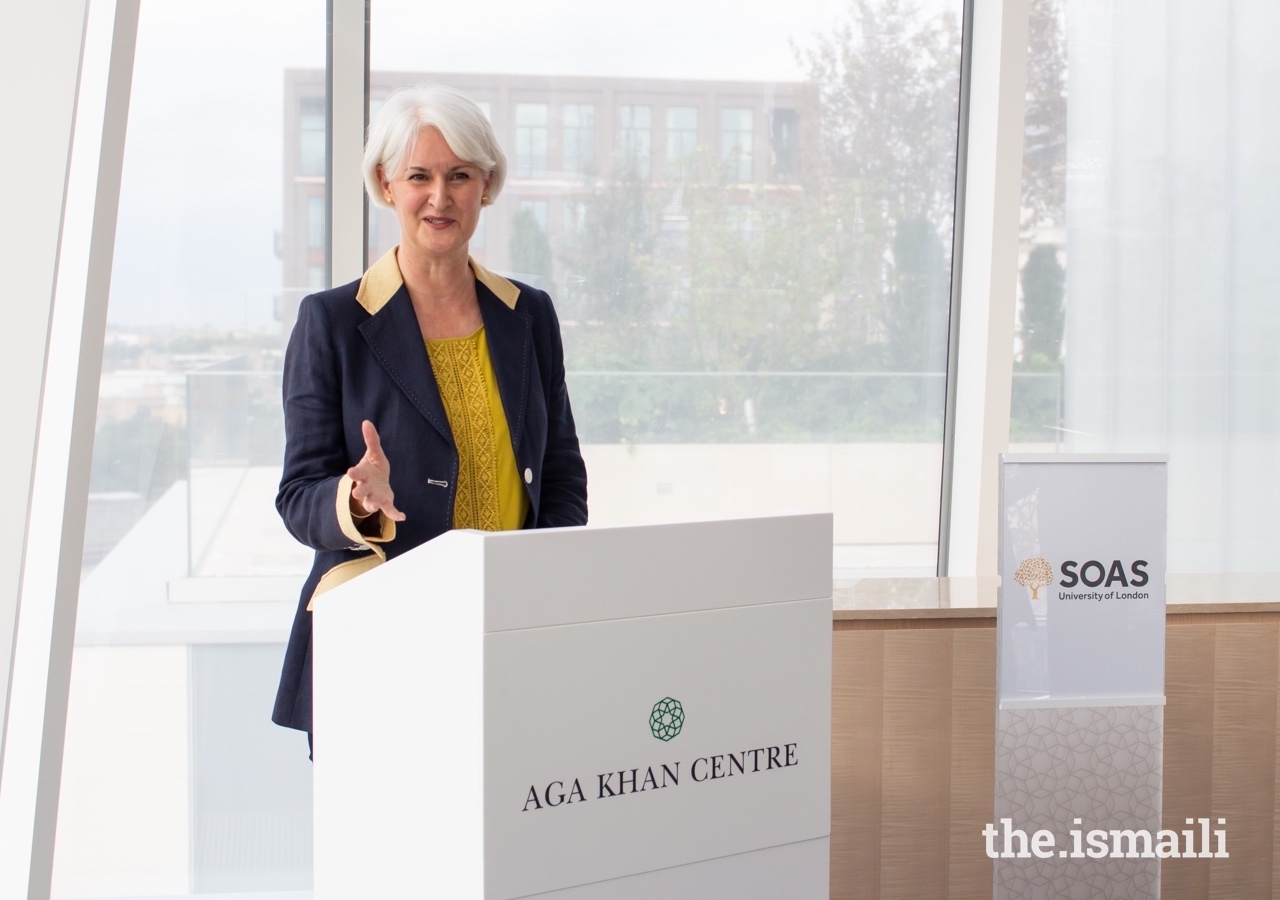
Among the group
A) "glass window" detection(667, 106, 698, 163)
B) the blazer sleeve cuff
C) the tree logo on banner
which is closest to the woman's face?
the blazer sleeve cuff

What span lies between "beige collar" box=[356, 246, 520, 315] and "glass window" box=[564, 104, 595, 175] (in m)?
1.56

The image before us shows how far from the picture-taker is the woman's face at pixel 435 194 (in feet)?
5.90

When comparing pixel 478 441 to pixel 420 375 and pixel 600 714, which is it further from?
pixel 600 714

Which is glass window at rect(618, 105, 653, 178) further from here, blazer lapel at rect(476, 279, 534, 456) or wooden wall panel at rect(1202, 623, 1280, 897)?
wooden wall panel at rect(1202, 623, 1280, 897)

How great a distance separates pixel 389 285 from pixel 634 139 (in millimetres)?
1817

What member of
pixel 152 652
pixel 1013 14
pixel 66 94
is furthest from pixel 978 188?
pixel 152 652

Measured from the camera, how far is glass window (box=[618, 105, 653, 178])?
3502 mm

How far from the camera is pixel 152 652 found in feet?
10.3

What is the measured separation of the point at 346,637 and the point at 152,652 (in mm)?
2151

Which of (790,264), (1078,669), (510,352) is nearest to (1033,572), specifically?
(1078,669)

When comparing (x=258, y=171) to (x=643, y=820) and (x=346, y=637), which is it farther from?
(x=643, y=820)

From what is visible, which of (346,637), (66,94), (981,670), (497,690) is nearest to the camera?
(497,690)

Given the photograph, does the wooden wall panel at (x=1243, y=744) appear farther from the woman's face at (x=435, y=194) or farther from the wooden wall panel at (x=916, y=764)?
the woman's face at (x=435, y=194)

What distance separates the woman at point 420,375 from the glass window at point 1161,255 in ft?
8.02
